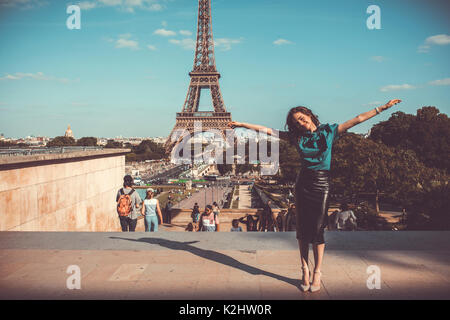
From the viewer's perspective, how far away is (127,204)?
6.81 m

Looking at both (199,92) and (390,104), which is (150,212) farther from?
(199,92)

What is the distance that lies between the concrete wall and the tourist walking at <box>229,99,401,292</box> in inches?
274

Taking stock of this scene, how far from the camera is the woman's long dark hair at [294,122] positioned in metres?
3.63

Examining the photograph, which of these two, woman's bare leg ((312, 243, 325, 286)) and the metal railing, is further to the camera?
the metal railing

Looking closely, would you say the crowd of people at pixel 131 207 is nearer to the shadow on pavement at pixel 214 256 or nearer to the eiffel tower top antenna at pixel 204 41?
the shadow on pavement at pixel 214 256

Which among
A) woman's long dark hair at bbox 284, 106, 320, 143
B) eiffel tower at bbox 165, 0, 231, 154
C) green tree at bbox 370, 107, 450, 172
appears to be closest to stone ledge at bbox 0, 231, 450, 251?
woman's long dark hair at bbox 284, 106, 320, 143

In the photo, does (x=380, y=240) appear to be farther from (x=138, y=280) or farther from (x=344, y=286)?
(x=138, y=280)

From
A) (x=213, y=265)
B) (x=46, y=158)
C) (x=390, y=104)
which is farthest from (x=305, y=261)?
(x=46, y=158)

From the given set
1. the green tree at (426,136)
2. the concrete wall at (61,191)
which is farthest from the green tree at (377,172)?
the concrete wall at (61,191)

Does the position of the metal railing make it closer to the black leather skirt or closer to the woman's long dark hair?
the woman's long dark hair

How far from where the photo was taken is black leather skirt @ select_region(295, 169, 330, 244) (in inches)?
135

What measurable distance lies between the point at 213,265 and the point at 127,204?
9.95 feet

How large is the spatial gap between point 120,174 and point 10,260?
406 inches

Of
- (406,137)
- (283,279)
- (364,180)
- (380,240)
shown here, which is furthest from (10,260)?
(406,137)
